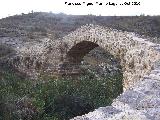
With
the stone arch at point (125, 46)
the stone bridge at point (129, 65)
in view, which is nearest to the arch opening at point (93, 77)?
the stone bridge at point (129, 65)

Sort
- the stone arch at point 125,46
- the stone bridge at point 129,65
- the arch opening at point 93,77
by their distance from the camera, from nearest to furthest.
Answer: the stone bridge at point 129,65, the stone arch at point 125,46, the arch opening at point 93,77

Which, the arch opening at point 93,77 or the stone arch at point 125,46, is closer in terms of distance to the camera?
the stone arch at point 125,46

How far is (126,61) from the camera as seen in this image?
11.7 meters

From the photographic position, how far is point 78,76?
17.2 meters

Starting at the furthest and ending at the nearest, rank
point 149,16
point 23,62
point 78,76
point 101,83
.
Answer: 1. point 149,16
2. point 23,62
3. point 78,76
4. point 101,83

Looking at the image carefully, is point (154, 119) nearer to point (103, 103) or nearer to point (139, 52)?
point (139, 52)

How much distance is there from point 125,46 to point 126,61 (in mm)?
445

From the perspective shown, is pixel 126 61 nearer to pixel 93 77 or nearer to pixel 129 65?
pixel 129 65

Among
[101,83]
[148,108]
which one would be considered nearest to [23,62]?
[101,83]

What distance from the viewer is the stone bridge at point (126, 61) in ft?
14.8

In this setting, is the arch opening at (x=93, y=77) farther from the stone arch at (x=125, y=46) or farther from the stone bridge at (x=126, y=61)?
the stone arch at (x=125, y=46)

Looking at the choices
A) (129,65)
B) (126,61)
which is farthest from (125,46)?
(129,65)

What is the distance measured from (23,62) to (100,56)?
665 centimetres

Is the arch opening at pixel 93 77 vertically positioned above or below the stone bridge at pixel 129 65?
below
